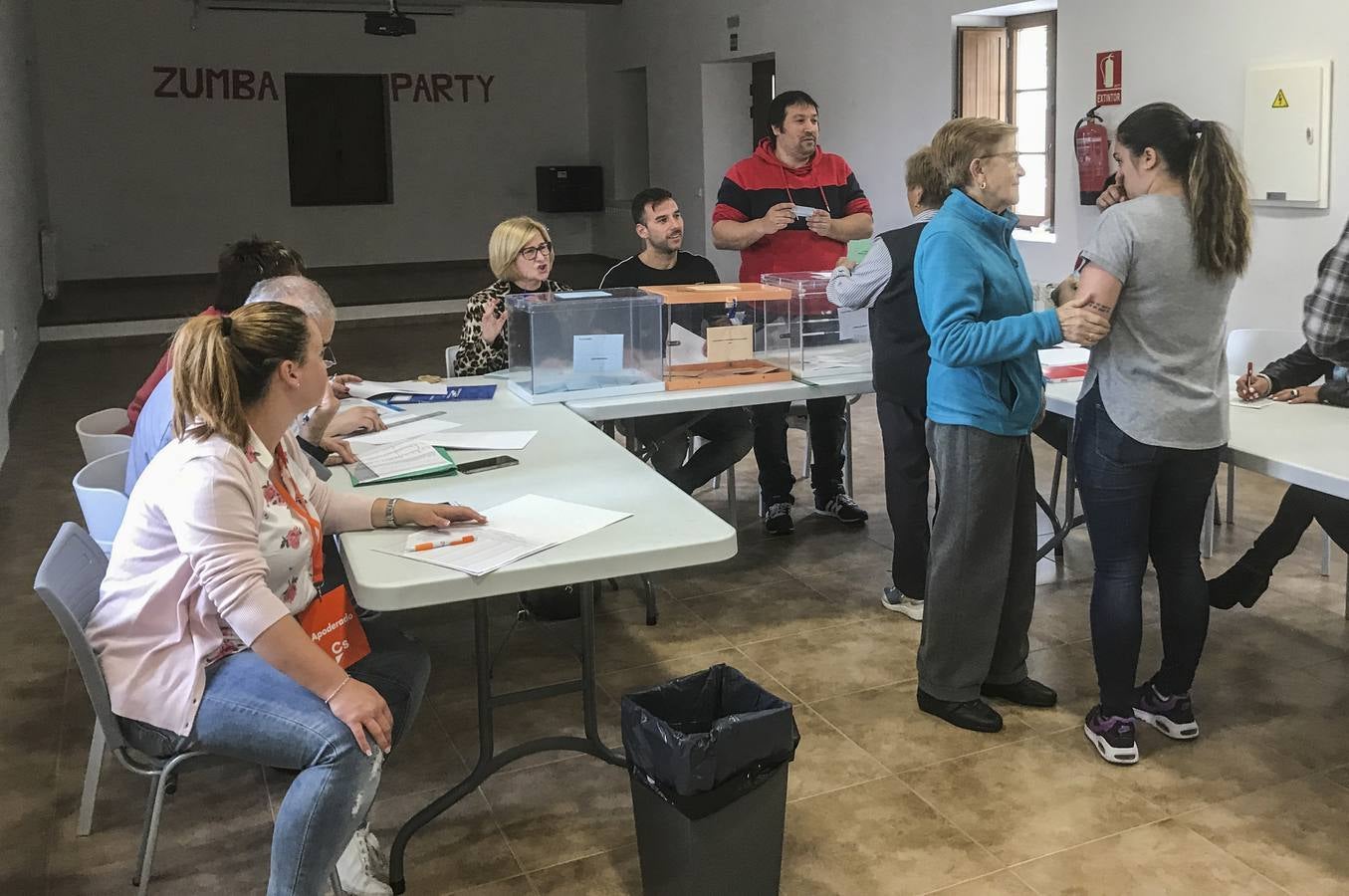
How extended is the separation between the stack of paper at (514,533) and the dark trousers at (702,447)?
175cm

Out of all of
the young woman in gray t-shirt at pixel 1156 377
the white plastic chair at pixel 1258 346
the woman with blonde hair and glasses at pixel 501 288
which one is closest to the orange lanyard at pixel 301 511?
the young woman in gray t-shirt at pixel 1156 377

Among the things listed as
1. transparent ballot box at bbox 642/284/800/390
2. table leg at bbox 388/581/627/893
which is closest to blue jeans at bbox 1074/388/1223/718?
table leg at bbox 388/581/627/893

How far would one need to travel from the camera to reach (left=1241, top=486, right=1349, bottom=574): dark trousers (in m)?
3.40

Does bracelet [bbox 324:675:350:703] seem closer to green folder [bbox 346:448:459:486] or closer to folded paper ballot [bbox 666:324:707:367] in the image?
green folder [bbox 346:448:459:486]

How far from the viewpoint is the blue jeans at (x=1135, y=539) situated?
2.77m

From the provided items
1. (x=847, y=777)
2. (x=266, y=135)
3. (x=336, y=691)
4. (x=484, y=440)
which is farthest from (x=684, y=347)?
(x=266, y=135)

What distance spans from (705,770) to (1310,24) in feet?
15.9

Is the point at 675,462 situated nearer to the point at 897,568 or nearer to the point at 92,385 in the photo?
the point at 897,568

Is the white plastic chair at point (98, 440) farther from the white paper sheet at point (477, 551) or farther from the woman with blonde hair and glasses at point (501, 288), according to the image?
the white paper sheet at point (477, 551)

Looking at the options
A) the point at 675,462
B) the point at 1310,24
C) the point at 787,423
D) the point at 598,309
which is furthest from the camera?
the point at 1310,24

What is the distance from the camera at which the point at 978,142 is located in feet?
9.38

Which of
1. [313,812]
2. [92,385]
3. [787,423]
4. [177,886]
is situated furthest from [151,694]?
[92,385]

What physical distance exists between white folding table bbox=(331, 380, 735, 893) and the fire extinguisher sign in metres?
4.42

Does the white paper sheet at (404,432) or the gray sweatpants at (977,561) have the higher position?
the white paper sheet at (404,432)
